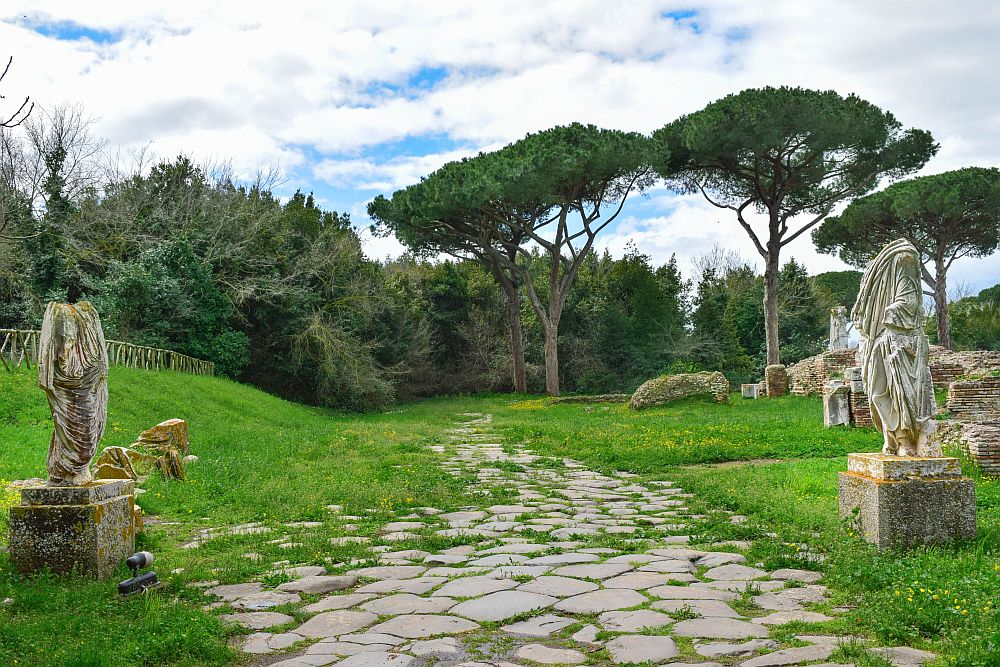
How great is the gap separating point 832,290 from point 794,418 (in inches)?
1294

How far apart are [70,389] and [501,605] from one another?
12.5ft

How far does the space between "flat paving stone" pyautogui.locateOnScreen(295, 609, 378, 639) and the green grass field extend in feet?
1.61

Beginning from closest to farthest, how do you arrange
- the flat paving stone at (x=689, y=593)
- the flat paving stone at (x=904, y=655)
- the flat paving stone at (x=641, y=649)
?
the flat paving stone at (x=904, y=655), the flat paving stone at (x=641, y=649), the flat paving stone at (x=689, y=593)

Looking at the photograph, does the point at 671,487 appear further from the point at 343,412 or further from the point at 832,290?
the point at 832,290

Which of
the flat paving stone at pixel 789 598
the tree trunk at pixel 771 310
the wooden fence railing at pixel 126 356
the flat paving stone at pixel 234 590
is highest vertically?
the tree trunk at pixel 771 310

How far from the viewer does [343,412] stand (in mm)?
29453

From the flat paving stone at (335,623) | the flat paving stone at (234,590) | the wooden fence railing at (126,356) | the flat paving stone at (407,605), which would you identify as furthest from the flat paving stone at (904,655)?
the wooden fence railing at (126,356)

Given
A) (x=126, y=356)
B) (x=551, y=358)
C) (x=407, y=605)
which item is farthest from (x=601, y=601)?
(x=551, y=358)

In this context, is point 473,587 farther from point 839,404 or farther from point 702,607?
point 839,404

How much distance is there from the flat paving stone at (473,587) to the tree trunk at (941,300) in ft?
117

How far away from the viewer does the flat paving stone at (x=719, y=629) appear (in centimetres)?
425

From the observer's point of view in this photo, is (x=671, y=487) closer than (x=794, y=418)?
Yes

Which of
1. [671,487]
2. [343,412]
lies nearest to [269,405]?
[343,412]

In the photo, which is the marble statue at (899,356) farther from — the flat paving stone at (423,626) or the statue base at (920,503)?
the flat paving stone at (423,626)
